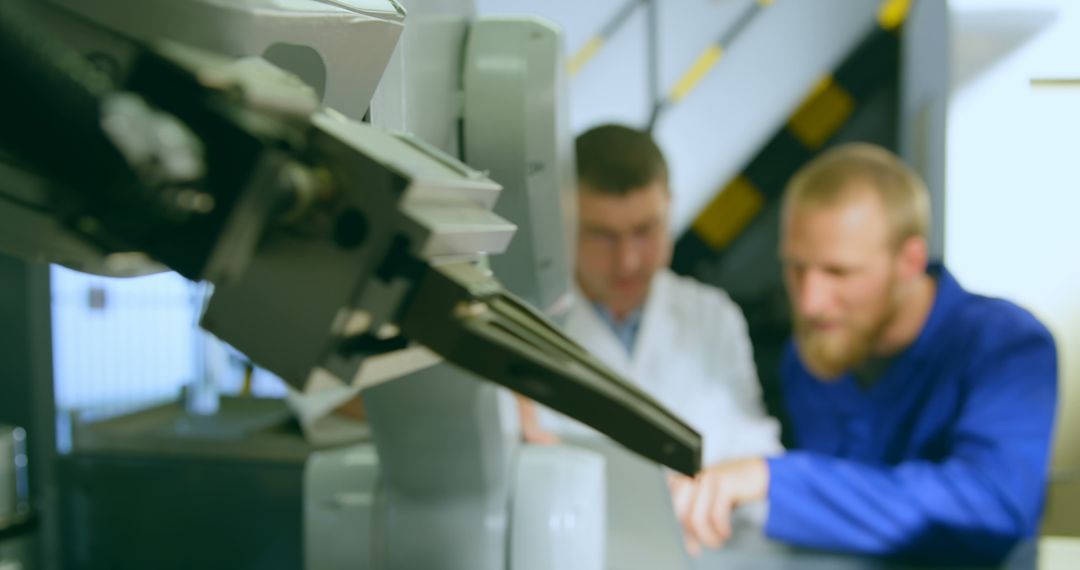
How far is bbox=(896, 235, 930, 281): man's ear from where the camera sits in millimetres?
1263

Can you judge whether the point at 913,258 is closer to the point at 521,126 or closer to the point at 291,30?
the point at 521,126

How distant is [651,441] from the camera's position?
0.22m

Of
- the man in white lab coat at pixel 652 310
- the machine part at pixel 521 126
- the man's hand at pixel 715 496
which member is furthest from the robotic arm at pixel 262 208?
the man in white lab coat at pixel 652 310

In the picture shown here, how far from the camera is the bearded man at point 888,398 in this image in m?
1.14

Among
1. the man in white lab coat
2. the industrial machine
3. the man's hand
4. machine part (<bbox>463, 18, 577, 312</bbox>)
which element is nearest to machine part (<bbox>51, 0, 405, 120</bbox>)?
the industrial machine

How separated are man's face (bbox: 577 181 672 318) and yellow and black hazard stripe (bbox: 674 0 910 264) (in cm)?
6

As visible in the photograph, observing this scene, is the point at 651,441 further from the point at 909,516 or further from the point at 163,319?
the point at 163,319

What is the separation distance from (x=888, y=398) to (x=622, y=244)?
0.53m

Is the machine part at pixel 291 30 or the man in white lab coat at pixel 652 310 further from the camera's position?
the man in white lab coat at pixel 652 310

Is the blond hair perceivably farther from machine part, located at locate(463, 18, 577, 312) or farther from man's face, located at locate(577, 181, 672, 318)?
machine part, located at locate(463, 18, 577, 312)

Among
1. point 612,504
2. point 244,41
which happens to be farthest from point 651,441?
point 612,504

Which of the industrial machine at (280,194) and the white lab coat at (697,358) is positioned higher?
the industrial machine at (280,194)

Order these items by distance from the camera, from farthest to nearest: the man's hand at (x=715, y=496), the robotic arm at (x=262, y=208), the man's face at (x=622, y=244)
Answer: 1. the man's face at (x=622, y=244)
2. the man's hand at (x=715, y=496)
3. the robotic arm at (x=262, y=208)

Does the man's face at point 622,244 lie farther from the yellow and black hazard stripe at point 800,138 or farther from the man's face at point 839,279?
the man's face at point 839,279
